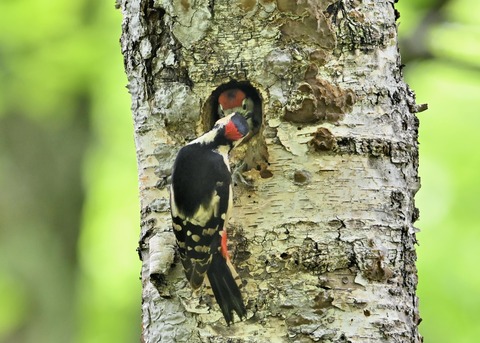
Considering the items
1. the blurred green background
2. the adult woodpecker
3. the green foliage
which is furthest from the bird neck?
the green foliage

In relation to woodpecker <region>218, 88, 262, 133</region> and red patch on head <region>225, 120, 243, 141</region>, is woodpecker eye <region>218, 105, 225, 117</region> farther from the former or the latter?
red patch on head <region>225, 120, 243, 141</region>

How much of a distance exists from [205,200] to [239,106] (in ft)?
1.44

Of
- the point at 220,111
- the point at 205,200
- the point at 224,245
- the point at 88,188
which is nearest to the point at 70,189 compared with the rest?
the point at 88,188

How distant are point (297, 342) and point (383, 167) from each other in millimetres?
578

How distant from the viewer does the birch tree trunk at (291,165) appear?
239 cm

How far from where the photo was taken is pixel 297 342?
7.73 ft

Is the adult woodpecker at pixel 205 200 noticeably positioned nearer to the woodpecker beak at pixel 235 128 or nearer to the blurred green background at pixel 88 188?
the woodpecker beak at pixel 235 128

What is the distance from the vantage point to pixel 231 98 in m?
2.46

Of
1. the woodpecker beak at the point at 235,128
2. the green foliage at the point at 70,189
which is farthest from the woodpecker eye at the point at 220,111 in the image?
the green foliage at the point at 70,189

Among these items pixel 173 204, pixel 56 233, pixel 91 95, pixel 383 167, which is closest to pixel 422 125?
pixel 91 95

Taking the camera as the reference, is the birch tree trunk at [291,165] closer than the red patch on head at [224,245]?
No

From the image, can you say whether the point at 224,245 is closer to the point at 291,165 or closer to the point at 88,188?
the point at 291,165

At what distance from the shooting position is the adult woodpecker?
7.02ft

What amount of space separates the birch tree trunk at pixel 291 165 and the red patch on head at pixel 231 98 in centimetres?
3
